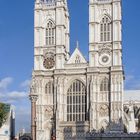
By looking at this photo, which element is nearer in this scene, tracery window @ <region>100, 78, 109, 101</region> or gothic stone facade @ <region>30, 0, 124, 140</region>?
gothic stone facade @ <region>30, 0, 124, 140</region>

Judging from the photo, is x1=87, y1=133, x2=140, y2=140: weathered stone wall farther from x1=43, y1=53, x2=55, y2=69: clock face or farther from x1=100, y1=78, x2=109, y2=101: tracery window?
x1=43, y1=53, x2=55, y2=69: clock face

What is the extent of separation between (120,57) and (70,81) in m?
8.88

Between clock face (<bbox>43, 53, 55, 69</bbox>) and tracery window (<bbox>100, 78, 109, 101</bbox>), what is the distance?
910 cm

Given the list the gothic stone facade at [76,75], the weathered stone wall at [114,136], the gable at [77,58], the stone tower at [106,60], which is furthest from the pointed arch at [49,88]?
the weathered stone wall at [114,136]

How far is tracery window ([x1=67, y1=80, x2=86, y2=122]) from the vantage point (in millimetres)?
77688

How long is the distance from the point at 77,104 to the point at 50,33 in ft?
43.0

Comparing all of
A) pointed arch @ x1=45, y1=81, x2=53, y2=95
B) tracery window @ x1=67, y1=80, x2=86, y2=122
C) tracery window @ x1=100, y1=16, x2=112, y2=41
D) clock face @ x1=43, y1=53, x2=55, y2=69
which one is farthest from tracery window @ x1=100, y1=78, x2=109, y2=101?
clock face @ x1=43, y1=53, x2=55, y2=69

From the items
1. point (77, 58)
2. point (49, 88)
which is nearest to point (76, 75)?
point (77, 58)

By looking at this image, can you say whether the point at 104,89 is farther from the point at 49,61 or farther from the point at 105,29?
the point at 49,61

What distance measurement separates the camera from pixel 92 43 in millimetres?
79125

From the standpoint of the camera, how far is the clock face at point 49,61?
3177 inches

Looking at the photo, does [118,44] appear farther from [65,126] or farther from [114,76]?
[65,126]

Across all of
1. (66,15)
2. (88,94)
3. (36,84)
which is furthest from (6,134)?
(66,15)

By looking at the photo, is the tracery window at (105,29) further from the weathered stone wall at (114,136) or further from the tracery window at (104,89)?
the weathered stone wall at (114,136)
